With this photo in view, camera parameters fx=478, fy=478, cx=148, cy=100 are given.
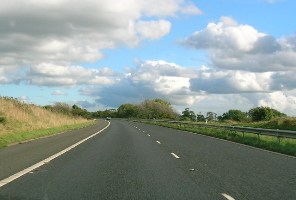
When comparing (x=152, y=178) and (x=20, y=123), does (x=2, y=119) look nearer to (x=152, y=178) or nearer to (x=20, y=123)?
(x=20, y=123)

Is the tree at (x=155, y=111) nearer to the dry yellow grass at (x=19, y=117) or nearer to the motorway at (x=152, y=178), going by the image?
the dry yellow grass at (x=19, y=117)

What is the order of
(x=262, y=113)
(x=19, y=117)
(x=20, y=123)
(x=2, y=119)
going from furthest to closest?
1. (x=262, y=113)
2. (x=19, y=117)
3. (x=20, y=123)
4. (x=2, y=119)

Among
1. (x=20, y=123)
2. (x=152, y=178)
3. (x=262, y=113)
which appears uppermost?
(x=262, y=113)

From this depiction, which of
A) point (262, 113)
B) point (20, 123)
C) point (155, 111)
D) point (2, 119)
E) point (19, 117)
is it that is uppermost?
point (155, 111)

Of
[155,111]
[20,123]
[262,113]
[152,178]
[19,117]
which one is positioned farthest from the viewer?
[155,111]

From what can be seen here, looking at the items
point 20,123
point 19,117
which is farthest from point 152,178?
point 19,117

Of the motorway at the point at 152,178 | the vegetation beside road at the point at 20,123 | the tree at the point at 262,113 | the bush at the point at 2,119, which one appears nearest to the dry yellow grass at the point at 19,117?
the vegetation beside road at the point at 20,123

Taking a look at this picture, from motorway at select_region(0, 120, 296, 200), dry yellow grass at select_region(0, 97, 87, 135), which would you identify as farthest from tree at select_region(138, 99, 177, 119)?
motorway at select_region(0, 120, 296, 200)

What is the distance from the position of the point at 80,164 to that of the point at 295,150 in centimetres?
1024

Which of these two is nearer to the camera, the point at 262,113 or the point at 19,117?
the point at 19,117

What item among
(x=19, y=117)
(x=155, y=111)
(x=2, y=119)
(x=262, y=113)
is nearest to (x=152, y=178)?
(x=2, y=119)

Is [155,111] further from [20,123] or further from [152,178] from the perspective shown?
[152,178]

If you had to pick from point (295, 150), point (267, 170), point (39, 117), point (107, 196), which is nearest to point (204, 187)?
point (107, 196)

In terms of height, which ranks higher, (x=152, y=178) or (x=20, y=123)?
(x=20, y=123)
